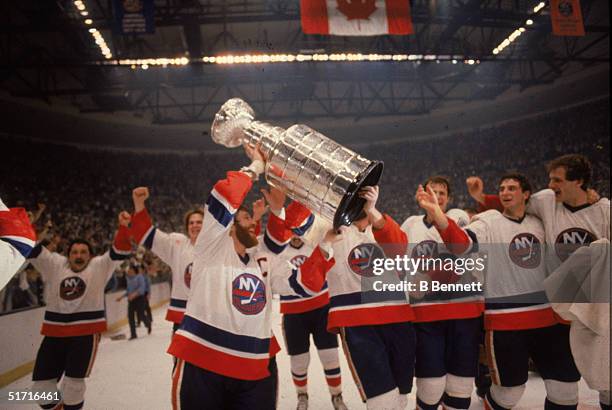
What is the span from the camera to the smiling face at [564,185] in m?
2.30

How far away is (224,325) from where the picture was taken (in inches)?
62.9

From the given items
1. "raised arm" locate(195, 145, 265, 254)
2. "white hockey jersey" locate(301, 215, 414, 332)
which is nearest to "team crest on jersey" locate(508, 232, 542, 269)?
"white hockey jersey" locate(301, 215, 414, 332)

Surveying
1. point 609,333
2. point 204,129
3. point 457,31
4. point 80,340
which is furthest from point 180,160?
point 609,333

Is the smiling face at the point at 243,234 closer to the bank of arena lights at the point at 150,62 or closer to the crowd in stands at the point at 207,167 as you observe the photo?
the bank of arena lights at the point at 150,62

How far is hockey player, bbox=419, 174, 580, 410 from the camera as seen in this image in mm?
2176

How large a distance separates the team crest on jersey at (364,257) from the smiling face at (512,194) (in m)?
0.73

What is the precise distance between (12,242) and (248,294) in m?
0.78

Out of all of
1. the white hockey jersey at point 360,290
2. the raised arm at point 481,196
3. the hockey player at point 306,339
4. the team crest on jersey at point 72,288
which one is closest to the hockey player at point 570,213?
the raised arm at point 481,196

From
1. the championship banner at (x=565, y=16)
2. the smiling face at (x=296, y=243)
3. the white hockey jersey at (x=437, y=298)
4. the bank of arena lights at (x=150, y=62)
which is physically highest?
the bank of arena lights at (x=150, y=62)

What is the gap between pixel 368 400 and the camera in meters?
2.05

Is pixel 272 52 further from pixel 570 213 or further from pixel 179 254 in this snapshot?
pixel 570 213

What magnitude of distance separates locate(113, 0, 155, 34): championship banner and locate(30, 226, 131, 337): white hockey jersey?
92.4 inches

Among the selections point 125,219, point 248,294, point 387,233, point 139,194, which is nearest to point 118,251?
point 125,219

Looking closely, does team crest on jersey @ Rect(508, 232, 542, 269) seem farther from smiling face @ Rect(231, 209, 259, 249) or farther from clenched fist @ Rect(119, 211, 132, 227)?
clenched fist @ Rect(119, 211, 132, 227)
